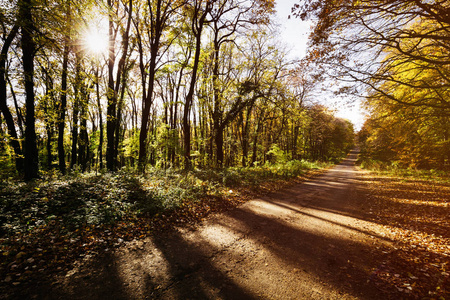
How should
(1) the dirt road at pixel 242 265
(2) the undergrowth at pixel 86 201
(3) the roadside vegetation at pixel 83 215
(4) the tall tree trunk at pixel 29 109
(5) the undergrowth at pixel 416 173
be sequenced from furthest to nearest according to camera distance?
(5) the undergrowth at pixel 416 173 → (4) the tall tree trunk at pixel 29 109 → (2) the undergrowth at pixel 86 201 → (3) the roadside vegetation at pixel 83 215 → (1) the dirt road at pixel 242 265

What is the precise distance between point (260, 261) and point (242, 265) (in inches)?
16.8

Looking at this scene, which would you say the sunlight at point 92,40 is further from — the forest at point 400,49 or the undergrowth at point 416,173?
the undergrowth at point 416,173

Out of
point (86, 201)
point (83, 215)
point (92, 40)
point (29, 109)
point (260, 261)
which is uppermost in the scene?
point (92, 40)

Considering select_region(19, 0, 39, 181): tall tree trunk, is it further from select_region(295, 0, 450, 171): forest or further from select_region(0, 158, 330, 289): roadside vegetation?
select_region(295, 0, 450, 171): forest

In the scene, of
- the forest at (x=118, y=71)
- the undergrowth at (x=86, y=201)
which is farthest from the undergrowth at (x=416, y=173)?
the undergrowth at (x=86, y=201)

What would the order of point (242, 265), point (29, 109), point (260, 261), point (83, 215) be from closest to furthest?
point (242, 265), point (260, 261), point (83, 215), point (29, 109)

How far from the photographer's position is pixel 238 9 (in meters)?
12.4

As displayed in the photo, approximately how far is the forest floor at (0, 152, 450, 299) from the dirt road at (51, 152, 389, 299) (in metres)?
0.02

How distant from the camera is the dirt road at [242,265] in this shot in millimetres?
2977

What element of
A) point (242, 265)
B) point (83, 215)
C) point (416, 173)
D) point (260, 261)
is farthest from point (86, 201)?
point (416, 173)

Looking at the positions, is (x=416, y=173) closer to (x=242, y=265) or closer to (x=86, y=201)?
(x=242, y=265)

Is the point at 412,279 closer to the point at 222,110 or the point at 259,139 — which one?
the point at 222,110

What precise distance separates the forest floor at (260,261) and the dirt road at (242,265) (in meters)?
0.02

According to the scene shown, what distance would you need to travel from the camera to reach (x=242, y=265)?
370 centimetres
